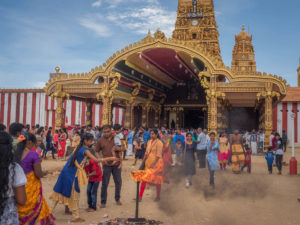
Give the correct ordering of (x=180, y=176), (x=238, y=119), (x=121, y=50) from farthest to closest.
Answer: (x=238, y=119), (x=121, y=50), (x=180, y=176)

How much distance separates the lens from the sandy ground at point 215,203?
4844mm

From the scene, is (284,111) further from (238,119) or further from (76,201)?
(76,201)

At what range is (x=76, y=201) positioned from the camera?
15.0 feet

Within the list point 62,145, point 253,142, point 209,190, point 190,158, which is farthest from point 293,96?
point 209,190

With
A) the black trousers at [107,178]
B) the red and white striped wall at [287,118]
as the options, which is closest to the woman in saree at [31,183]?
the black trousers at [107,178]

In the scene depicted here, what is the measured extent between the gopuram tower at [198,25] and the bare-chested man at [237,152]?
1605cm

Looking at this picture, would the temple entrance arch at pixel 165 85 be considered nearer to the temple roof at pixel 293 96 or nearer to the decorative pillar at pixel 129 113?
the decorative pillar at pixel 129 113

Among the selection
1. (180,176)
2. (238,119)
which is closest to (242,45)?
(238,119)

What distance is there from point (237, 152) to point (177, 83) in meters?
15.1

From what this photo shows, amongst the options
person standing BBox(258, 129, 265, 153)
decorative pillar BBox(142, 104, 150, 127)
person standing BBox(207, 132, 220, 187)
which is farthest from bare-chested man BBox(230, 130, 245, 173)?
decorative pillar BBox(142, 104, 150, 127)

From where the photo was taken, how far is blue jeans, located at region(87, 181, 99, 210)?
16.9 feet

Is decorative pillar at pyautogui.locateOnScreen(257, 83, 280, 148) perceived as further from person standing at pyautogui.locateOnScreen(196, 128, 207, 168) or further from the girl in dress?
the girl in dress

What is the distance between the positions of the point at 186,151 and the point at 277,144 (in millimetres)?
3136

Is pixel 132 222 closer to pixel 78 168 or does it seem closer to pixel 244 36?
pixel 78 168
